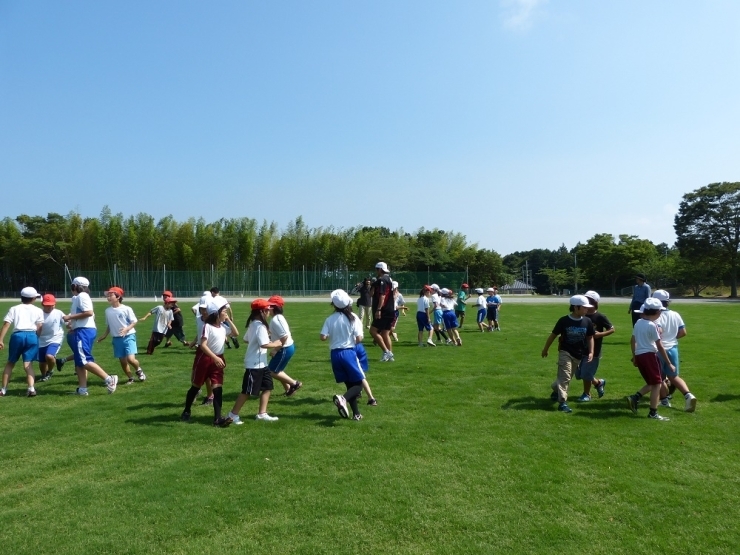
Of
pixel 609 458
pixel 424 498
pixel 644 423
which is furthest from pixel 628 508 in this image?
pixel 644 423

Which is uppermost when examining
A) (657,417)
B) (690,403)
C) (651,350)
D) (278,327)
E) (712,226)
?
(712,226)

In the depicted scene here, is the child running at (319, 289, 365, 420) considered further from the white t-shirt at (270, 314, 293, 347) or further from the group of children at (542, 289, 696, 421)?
the group of children at (542, 289, 696, 421)

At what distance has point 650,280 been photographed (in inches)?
2569

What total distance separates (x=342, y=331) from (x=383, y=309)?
4.31 m

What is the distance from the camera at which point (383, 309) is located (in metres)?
11.7

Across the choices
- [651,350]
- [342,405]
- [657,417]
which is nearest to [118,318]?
[342,405]

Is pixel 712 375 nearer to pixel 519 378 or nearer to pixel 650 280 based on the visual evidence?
pixel 519 378

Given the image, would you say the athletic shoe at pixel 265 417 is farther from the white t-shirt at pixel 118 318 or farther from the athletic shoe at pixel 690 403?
the athletic shoe at pixel 690 403

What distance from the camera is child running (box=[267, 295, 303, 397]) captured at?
763 centimetres

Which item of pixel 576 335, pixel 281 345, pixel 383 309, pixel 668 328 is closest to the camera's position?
pixel 281 345

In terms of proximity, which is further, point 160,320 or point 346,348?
point 160,320

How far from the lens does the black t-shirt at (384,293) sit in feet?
37.8

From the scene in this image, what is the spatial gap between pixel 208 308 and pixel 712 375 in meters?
8.90

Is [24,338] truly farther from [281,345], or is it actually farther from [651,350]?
[651,350]
